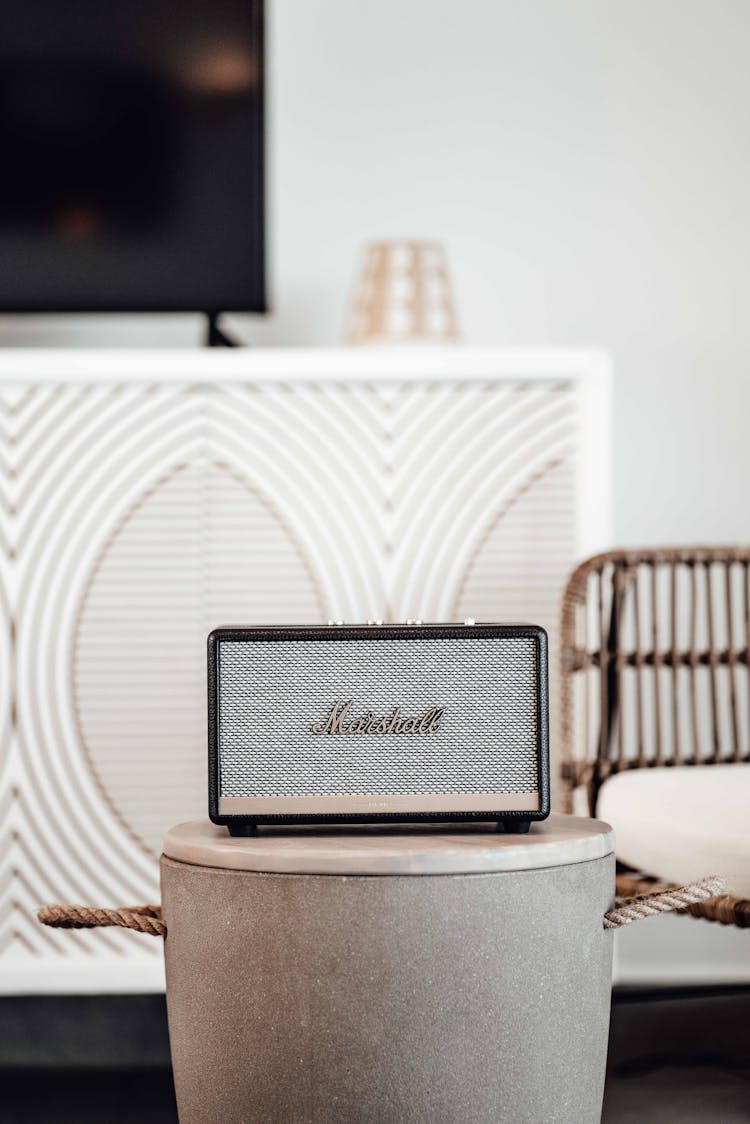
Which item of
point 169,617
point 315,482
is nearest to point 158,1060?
point 169,617

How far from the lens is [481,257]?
228cm

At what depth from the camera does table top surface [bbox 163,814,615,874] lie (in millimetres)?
833

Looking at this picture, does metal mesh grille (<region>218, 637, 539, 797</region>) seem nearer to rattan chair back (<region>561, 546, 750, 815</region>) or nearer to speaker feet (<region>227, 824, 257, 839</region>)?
speaker feet (<region>227, 824, 257, 839</region>)

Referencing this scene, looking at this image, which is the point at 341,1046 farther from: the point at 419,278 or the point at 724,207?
the point at 724,207

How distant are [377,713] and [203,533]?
89 cm

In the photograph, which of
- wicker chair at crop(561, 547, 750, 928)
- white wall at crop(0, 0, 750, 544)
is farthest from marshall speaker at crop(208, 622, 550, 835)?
white wall at crop(0, 0, 750, 544)

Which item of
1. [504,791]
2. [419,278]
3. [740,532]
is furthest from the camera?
[740,532]

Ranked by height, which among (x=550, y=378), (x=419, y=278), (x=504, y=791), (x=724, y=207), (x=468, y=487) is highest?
(x=724, y=207)

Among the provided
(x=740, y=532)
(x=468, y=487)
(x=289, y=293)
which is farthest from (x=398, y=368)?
(x=740, y=532)

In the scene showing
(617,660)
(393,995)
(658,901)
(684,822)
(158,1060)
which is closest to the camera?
(393,995)

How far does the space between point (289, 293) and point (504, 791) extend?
154cm

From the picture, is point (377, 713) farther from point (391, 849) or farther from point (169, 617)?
point (169, 617)

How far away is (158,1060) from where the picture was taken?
1766mm

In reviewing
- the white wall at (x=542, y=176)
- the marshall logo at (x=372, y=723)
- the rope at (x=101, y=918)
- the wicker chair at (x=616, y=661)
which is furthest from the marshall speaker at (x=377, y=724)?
the white wall at (x=542, y=176)
